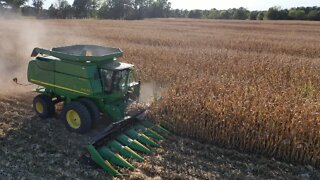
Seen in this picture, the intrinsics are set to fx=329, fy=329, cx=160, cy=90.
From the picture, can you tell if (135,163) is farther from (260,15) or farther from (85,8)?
(260,15)

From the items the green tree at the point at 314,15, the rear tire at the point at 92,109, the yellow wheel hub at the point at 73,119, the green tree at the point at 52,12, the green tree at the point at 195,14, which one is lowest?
the yellow wheel hub at the point at 73,119

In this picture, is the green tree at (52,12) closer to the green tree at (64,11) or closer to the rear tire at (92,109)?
the green tree at (64,11)

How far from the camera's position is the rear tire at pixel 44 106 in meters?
6.54

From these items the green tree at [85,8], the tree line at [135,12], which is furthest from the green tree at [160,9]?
the green tree at [85,8]

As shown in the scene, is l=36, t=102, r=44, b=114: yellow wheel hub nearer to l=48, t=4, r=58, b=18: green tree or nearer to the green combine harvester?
the green combine harvester

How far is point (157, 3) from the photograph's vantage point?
4434 inches

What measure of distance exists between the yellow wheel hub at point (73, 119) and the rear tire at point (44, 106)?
2.20ft

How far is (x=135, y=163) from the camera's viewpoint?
504 centimetres

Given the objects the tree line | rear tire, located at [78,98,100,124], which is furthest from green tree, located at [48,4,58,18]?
rear tire, located at [78,98,100,124]

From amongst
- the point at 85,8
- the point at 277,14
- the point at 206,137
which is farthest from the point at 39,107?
the point at 277,14

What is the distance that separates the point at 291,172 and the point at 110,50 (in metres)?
4.17

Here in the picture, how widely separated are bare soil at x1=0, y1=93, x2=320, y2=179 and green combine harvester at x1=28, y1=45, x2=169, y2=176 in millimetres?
332

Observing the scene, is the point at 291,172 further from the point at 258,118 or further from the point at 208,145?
the point at 208,145

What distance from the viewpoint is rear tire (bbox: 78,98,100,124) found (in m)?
6.00
